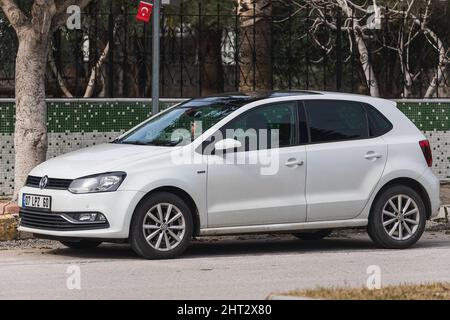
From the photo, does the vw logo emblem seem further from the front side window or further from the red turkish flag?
the red turkish flag

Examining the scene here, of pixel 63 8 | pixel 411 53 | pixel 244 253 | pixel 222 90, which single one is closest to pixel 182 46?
pixel 222 90

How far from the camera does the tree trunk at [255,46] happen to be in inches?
716

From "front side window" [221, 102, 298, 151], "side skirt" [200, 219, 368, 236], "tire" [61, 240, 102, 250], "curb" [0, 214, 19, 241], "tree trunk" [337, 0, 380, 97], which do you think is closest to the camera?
"side skirt" [200, 219, 368, 236]

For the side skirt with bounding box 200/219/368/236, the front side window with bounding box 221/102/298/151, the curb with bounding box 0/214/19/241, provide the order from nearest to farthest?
the side skirt with bounding box 200/219/368/236, the front side window with bounding box 221/102/298/151, the curb with bounding box 0/214/19/241

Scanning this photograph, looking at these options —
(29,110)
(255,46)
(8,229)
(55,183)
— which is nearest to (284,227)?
(55,183)

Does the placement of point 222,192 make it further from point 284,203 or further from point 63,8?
point 63,8

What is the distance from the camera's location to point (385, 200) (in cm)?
1279

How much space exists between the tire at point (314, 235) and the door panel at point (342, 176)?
1.27m

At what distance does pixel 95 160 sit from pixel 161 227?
3.03 feet

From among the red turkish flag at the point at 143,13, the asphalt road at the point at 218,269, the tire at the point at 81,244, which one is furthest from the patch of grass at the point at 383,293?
the red turkish flag at the point at 143,13

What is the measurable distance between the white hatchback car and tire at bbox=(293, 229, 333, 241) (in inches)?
46.8

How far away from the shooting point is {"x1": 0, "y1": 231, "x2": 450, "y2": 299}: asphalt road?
9.68 m

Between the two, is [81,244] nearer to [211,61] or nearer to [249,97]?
[249,97]

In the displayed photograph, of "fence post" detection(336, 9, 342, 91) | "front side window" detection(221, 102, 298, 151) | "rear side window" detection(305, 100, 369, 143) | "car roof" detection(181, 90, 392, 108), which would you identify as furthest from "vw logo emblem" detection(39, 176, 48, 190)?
"fence post" detection(336, 9, 342, 91)
